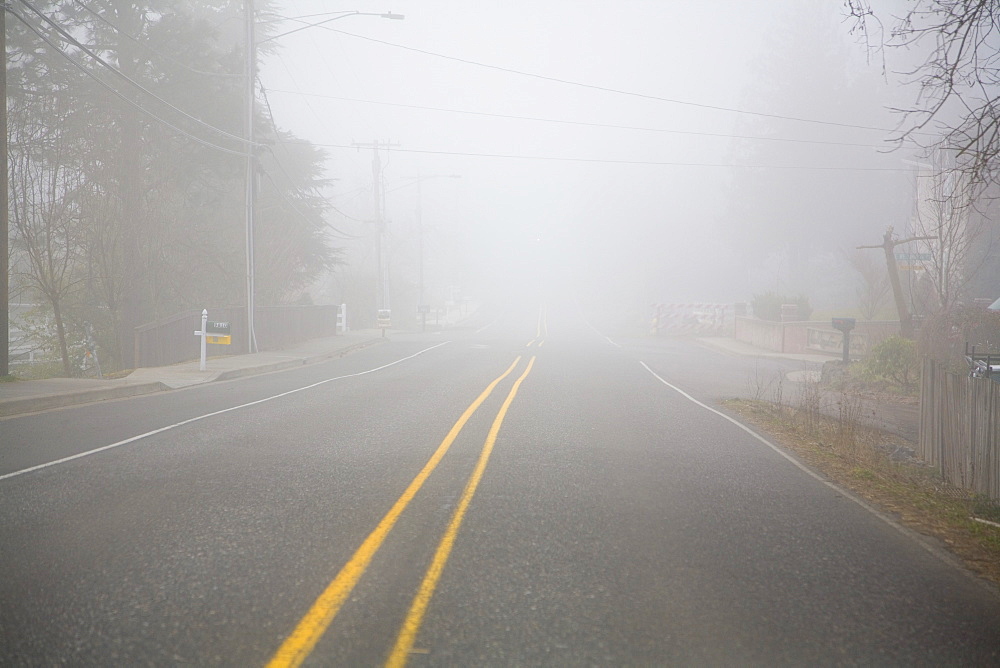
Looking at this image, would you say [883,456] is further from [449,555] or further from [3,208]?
[3,208]

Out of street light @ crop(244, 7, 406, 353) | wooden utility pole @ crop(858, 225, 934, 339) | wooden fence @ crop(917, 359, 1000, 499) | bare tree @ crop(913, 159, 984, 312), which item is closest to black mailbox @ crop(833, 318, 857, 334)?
wooden utility pole @ crop(858, 225, 934, 339)

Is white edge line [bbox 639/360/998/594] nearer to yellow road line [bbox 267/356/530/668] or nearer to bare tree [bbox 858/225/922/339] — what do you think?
yellow road line [bbox 267/356/530/668]

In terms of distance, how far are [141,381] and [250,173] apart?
10.7m

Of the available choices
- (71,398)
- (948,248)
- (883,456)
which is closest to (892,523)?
(883,456)

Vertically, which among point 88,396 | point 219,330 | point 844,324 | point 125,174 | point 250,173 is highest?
point 250,173

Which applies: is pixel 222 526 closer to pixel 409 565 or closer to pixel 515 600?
pixel 409 565

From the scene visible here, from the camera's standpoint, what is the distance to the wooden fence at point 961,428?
680 centimetres

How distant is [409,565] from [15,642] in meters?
2.13

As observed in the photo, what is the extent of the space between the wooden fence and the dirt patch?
19 centimetres

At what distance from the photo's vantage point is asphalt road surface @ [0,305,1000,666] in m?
3.62

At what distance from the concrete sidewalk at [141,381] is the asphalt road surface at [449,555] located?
217 centimetres

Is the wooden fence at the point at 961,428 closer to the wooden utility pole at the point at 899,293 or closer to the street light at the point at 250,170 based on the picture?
the wooden utility pole at the point at 899,293

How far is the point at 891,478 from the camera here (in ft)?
26.0

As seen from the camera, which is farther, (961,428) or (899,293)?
(899,293)
